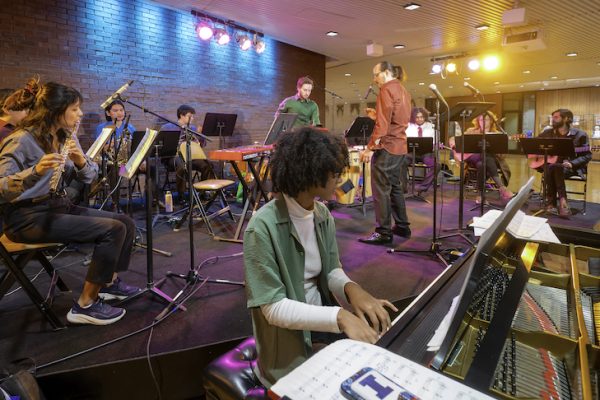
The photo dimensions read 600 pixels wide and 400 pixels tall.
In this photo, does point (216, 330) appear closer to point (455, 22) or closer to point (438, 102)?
point (438, 102)

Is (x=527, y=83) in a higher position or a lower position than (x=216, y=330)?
higher

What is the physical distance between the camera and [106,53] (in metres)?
5.75

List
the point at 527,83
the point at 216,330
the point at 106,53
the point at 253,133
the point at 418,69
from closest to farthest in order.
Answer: the point at 216,330 < the point at 106,53 < the point at 253,133 < the point at 418,69 < the point at 527,83

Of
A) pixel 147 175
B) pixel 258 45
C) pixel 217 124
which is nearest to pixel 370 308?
pixel 147 175

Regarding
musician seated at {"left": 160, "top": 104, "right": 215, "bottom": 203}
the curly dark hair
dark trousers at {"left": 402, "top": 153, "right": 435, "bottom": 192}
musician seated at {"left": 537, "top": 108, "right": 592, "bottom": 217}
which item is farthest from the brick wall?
musician seated at {"left": 537, "top": 108, "right": 592, "bottom": 217}

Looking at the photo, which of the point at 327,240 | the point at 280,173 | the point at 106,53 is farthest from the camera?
the point at 106,53

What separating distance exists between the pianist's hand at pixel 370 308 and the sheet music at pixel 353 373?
41cm

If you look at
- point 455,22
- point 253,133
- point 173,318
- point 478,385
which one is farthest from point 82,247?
point 455,22

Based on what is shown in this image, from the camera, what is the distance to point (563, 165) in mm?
5613

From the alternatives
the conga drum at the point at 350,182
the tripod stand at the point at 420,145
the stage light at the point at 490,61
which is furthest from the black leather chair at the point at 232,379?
the stage light at the point at 490,61

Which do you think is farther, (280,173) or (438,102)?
(438,102)

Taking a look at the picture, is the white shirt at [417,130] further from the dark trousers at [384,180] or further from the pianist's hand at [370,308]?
the pianist's hand at [370,308]

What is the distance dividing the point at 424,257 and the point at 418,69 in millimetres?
9434

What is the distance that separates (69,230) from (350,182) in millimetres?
4102
